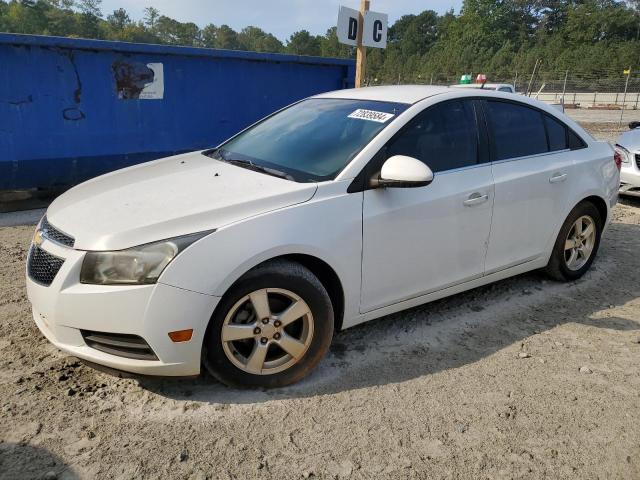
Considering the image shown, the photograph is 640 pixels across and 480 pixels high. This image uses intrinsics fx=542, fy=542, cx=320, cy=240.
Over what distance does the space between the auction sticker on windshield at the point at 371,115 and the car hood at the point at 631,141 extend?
18.4 ft

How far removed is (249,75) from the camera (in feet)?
26.6

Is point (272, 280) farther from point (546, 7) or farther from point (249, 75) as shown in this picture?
point (546, 7)

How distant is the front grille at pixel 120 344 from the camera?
2.56 metres

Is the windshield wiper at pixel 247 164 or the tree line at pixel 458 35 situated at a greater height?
the tree line at pixel 458 35

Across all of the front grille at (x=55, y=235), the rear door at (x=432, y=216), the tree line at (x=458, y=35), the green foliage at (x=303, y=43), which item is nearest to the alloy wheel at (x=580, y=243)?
the rear door at (x=432, y=216)

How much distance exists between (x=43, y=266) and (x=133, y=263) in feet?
1.91

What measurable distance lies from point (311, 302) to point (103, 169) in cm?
507

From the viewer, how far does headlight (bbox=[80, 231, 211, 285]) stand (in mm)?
2486

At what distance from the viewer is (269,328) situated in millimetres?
2775

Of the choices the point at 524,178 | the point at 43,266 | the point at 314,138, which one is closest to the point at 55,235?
the point at 43,266

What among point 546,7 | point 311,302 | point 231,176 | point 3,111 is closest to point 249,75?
point 3,111

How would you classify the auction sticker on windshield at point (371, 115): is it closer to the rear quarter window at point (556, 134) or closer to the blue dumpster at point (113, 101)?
the rear quarter window at point (556, 134)

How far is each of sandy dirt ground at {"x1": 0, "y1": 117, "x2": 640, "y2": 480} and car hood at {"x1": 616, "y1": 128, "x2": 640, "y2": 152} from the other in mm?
4613

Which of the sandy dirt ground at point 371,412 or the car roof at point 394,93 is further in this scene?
the car roof at point 394,93
